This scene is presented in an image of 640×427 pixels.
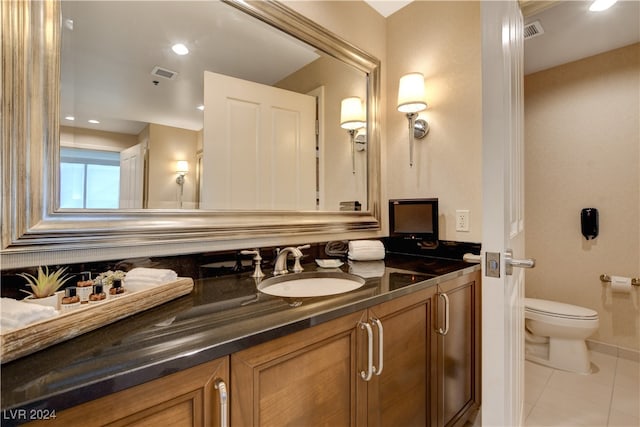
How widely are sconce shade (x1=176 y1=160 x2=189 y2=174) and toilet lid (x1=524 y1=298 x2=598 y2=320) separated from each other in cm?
247

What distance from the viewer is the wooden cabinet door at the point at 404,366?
3.13 ft

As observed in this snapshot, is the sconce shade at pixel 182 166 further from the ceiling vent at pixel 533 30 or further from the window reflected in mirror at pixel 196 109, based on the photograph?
the ceiling vent at pixel 533 30

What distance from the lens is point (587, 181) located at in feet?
7.80

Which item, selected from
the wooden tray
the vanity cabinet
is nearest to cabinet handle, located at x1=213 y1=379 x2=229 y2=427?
the vanity cabinet

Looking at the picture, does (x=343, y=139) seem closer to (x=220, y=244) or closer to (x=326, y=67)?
(x=326, y=67)

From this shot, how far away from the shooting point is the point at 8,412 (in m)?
0.38

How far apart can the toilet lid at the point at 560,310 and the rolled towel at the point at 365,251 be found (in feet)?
4.75

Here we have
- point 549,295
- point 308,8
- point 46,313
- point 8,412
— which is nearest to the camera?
point 8,412

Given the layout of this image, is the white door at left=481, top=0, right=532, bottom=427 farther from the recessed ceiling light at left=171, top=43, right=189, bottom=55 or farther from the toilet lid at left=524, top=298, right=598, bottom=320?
the toilet lid at left=524, top=298, right=598, bottom=320

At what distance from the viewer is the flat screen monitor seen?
5.41 ft

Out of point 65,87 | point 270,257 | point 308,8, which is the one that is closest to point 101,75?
point 65,87

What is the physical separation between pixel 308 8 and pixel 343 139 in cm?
67

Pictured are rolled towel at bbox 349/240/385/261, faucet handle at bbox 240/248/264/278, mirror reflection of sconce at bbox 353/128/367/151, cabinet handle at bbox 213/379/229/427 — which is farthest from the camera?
mirror reflection of sconce at bbox 353/128/367/151

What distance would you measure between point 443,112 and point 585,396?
189cm
